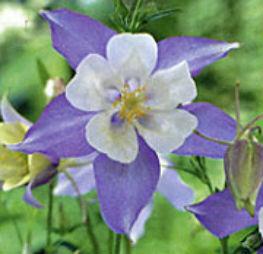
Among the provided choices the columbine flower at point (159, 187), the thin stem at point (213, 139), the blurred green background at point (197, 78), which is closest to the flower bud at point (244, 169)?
the thin stem at point (213, 139)

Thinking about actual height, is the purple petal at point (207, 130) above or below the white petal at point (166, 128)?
below

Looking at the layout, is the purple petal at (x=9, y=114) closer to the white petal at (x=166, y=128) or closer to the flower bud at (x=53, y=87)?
the flower bud at (x=53, y=87)

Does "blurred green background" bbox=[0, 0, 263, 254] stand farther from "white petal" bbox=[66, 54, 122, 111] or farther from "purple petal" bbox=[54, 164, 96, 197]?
"white petal" bbox=[66, 54, 122, 111]

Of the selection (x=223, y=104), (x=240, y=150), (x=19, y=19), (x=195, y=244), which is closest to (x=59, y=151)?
(x=240, y=150)

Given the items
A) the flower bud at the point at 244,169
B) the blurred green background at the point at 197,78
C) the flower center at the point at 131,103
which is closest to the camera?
the flower bud at the point at 244,169

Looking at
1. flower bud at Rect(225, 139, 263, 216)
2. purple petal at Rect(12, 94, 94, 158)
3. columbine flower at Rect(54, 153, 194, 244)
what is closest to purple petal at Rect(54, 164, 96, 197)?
columbine flower at Rect(54, 153, 194, 244)

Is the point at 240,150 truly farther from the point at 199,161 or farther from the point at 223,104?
the point at 223,104
